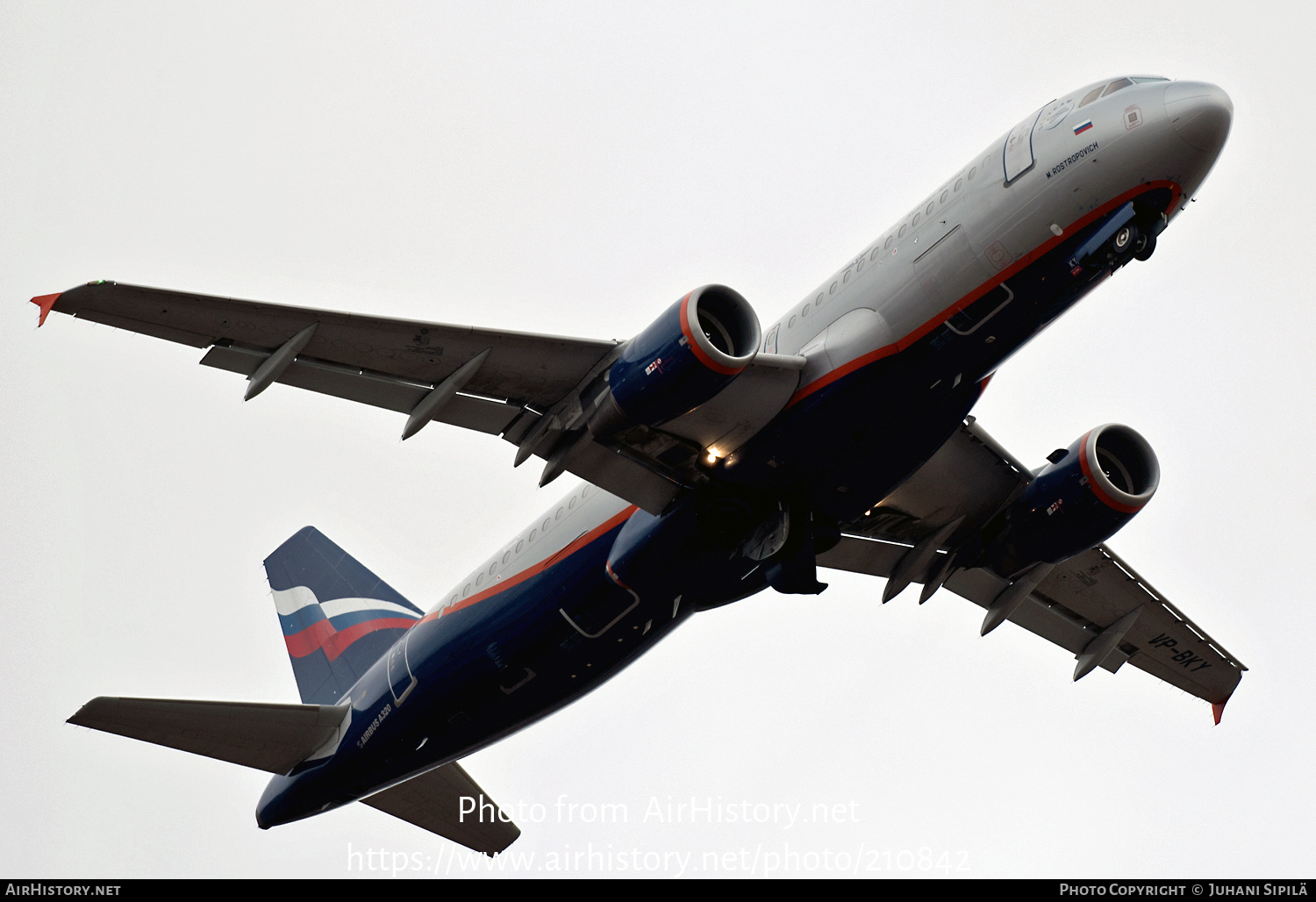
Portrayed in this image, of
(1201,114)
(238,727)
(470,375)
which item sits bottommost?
(238,727)

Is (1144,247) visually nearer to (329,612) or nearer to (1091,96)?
(1091,96)

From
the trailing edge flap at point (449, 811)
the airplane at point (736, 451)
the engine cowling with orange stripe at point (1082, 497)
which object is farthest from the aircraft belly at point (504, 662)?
the engine cowling with orange stripe at point (1082, 497)

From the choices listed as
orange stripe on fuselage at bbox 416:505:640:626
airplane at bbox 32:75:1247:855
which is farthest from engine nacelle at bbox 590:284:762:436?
orange stripe on fuselage at bbox 416:505:640:626

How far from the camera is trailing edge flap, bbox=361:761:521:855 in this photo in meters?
26.1

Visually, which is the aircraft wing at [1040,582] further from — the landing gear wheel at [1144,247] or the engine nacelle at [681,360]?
the engine nacelle at [681,360]

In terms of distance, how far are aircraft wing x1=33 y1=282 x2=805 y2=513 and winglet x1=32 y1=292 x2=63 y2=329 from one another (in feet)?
2.97

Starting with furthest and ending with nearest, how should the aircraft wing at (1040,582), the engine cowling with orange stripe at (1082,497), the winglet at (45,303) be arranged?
the aircraft wing at (1040,582) → the engine cowling with orange stripe at (1082,497) → the winglet at (45,303)

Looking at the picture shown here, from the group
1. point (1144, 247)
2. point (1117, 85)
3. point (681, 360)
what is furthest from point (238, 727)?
point (1117, 85)

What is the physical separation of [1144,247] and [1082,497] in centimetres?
562

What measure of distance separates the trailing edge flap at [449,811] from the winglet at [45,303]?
40.9 feet

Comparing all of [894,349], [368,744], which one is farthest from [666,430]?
[368,744]

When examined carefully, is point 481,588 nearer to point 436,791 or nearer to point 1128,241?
point 436,791

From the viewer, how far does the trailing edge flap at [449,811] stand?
26.1m

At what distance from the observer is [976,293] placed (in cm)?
1842
